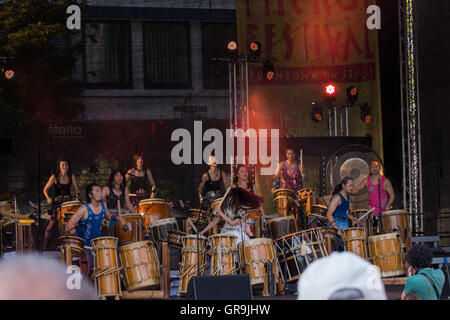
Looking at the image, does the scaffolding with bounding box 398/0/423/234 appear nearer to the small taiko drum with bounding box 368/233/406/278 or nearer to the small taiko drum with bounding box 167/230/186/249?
the small taiko drum with bounding box 368/233/406/278

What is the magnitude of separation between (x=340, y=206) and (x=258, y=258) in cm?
172

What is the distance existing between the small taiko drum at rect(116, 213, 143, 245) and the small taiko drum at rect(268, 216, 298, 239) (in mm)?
2124

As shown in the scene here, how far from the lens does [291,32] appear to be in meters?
14.8

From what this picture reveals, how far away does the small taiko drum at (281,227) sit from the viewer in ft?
36.2

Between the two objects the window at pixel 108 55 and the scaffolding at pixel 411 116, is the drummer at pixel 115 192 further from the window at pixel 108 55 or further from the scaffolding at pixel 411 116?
the window at pixel 108 55

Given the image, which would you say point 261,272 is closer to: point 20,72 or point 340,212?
point 340,212

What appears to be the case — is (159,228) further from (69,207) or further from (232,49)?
(232,49)

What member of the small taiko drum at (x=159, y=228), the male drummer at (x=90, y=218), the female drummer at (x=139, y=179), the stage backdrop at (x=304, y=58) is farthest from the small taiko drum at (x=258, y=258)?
the stage backdrop at (x=304, y=58)

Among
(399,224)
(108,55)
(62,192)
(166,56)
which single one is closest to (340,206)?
(399,224)

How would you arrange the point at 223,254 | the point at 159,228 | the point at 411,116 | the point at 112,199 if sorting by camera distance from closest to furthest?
the point at 223,254, the point at 159,228, the point at 112,199, the point at 411,116

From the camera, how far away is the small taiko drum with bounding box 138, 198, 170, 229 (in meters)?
11.8

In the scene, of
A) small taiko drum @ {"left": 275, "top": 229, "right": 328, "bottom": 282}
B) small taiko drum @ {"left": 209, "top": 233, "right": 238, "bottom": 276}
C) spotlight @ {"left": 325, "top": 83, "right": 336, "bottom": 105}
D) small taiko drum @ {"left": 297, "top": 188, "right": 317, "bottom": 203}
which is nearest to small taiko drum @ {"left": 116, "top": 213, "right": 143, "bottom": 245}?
small taiko drum @ {"left": 209, "top": 233, "right": 238, "bottom": 276}

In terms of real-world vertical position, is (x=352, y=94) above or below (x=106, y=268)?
above

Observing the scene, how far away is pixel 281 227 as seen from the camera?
11.1 metres
